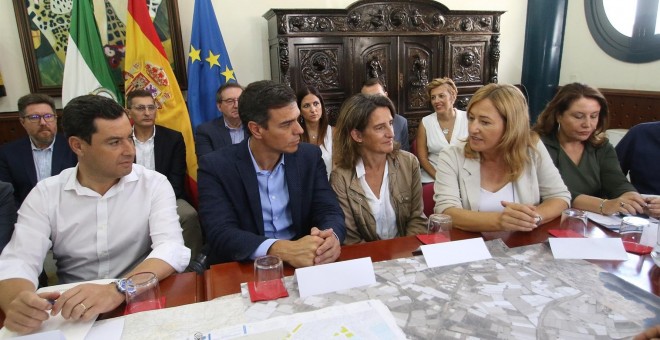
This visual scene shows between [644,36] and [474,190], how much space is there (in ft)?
12.2

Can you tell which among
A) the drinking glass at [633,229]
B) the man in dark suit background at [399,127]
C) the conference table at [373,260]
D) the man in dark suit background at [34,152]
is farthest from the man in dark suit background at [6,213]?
the man in dark suit background at [399,127]

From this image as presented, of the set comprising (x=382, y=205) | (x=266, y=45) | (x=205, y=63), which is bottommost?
(x=382, y=205)

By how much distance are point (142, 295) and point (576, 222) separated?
1.45 metres

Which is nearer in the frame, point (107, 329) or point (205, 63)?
point (107, 329)

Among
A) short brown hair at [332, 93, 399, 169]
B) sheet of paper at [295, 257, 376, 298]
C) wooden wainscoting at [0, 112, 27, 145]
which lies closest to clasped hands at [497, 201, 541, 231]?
sheet of paper at [295, 257, 376, 298]

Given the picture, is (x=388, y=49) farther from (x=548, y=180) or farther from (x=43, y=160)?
(x=43, y=160)

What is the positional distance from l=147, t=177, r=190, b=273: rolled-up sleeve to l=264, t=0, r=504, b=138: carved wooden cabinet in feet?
8.08

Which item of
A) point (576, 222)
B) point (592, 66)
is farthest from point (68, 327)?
point (592, 66)

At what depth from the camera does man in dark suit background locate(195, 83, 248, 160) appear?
3270 mm

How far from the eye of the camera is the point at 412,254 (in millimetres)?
1268

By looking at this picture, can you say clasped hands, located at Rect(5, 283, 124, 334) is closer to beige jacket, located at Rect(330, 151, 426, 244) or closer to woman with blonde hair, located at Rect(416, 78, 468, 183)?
beige jacket, located at Rect(330, 151, 426, 244)

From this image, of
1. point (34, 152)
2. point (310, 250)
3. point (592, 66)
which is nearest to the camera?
point (310, 250)

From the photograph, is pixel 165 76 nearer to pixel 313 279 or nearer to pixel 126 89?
pixel 126 89

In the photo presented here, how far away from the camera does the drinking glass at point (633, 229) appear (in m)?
1.33
